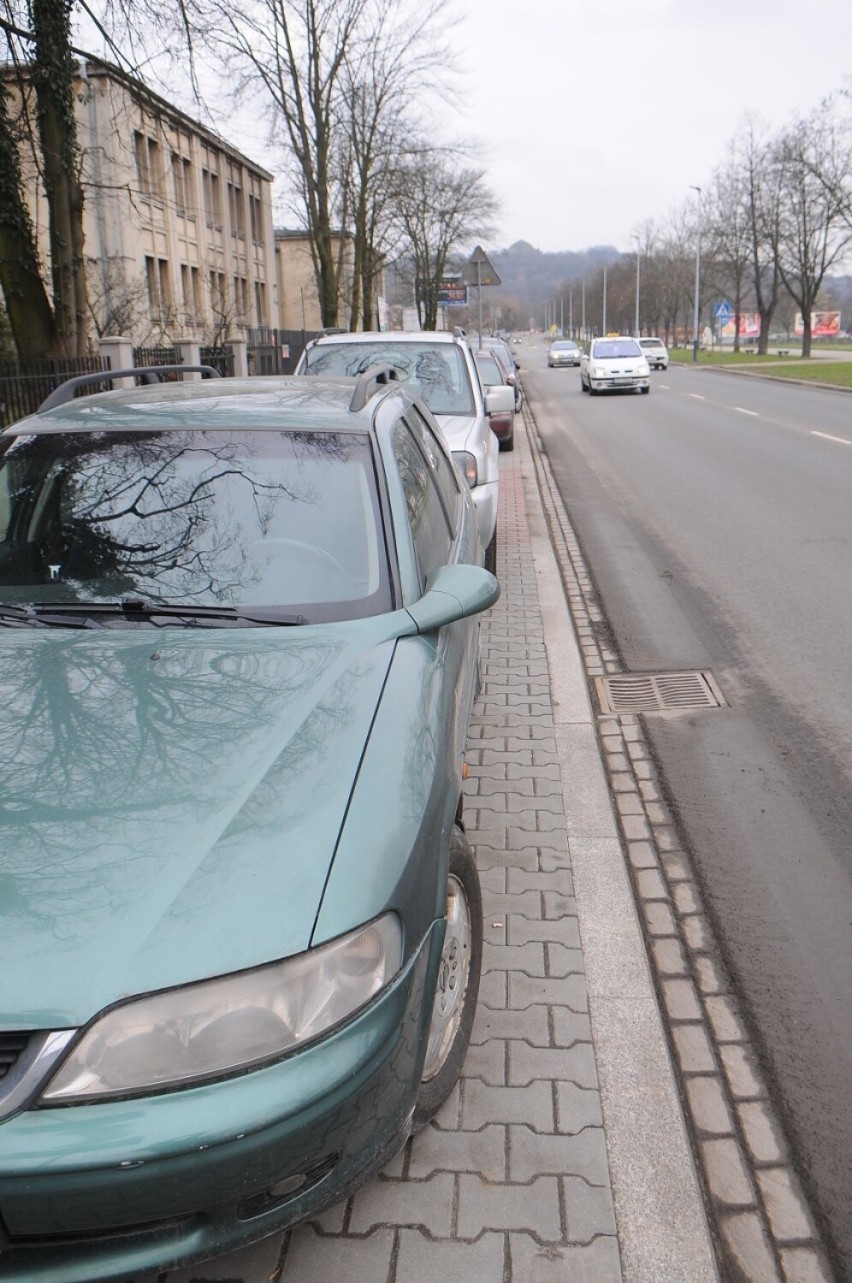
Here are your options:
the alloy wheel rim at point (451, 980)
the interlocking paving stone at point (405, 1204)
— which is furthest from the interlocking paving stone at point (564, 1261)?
the alloy wheel rim at point (451, 980)

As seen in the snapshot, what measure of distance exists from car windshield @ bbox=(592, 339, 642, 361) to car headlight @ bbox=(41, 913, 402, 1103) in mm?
32035

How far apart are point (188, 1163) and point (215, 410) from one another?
8.58ft

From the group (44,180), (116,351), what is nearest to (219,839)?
(44,180)

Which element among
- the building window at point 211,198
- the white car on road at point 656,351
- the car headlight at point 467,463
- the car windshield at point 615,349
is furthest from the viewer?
the white car on road at point 656,351

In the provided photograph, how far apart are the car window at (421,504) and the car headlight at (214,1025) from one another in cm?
158

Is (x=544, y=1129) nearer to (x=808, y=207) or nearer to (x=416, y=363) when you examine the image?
(x=416, y=363)

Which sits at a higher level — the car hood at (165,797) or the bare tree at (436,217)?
the bare tree at (436,217)

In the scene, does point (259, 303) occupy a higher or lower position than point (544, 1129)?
higher

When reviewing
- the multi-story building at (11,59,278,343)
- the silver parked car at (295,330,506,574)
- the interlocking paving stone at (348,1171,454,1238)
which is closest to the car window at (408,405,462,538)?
the interlocking paving stone at (348,1171,454,1238)

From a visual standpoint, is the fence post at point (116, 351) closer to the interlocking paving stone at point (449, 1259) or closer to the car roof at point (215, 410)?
the car roof at point (215, 410)

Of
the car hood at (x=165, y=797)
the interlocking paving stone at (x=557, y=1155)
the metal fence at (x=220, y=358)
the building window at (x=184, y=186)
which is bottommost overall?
the interlocking paving stone at (x=557, y=1155)

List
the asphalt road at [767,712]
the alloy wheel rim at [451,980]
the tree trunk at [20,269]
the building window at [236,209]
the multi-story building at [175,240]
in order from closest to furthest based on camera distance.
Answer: the alloy wheel rim at [451,980]
the asphalt road at [767,712]
the tree trunk at [20,269]
the multi-story building at [175,240]
the building window at [236,209]

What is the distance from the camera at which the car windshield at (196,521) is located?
3250mm

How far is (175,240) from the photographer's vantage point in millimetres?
40125
